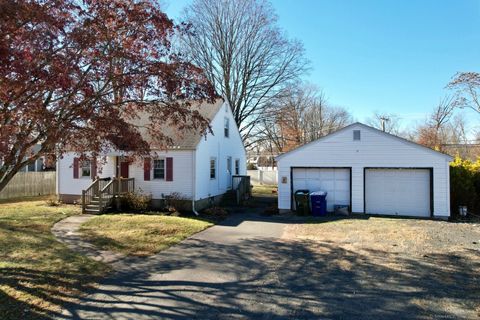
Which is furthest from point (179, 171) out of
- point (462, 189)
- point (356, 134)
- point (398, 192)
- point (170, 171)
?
point (462, 189)

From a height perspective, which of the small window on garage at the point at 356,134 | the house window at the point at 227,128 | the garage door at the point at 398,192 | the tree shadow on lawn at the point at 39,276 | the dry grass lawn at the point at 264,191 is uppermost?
the house window at the point at 227,128

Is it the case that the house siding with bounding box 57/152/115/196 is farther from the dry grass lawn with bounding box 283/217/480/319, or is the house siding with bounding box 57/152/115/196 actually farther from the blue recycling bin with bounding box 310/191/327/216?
the dry grass lawn with bounding box 283/217/480/319

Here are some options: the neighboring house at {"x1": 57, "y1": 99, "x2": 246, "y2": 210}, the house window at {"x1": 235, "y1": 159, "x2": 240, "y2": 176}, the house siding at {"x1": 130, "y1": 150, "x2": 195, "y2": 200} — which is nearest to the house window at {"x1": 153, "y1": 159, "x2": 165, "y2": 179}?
the neighboring house at {"x1": 57, "y1": 99, "x2": 246, "y2": 210}

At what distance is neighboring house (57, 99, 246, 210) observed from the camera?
58.2 feet

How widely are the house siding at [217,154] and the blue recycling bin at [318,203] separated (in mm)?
5683

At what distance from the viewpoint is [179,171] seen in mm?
17891

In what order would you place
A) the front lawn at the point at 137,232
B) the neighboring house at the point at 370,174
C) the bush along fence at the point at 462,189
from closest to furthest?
1. the front lawn at the point at 137,232
2. the neighboring house at the point at 370,174
3. the bush along fence at the point at 462,189

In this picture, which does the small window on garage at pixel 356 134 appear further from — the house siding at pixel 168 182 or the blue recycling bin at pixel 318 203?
the house siding at pixel 168 182

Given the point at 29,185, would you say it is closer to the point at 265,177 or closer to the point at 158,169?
the point at 158,169

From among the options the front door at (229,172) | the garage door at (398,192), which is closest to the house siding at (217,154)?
the front door at (229,172)

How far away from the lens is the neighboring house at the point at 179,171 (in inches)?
699

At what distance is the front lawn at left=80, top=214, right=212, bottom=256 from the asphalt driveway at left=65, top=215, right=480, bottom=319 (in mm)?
852

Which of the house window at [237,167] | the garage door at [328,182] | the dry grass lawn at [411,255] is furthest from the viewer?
the house window at [237,167]

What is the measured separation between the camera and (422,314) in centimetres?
521
